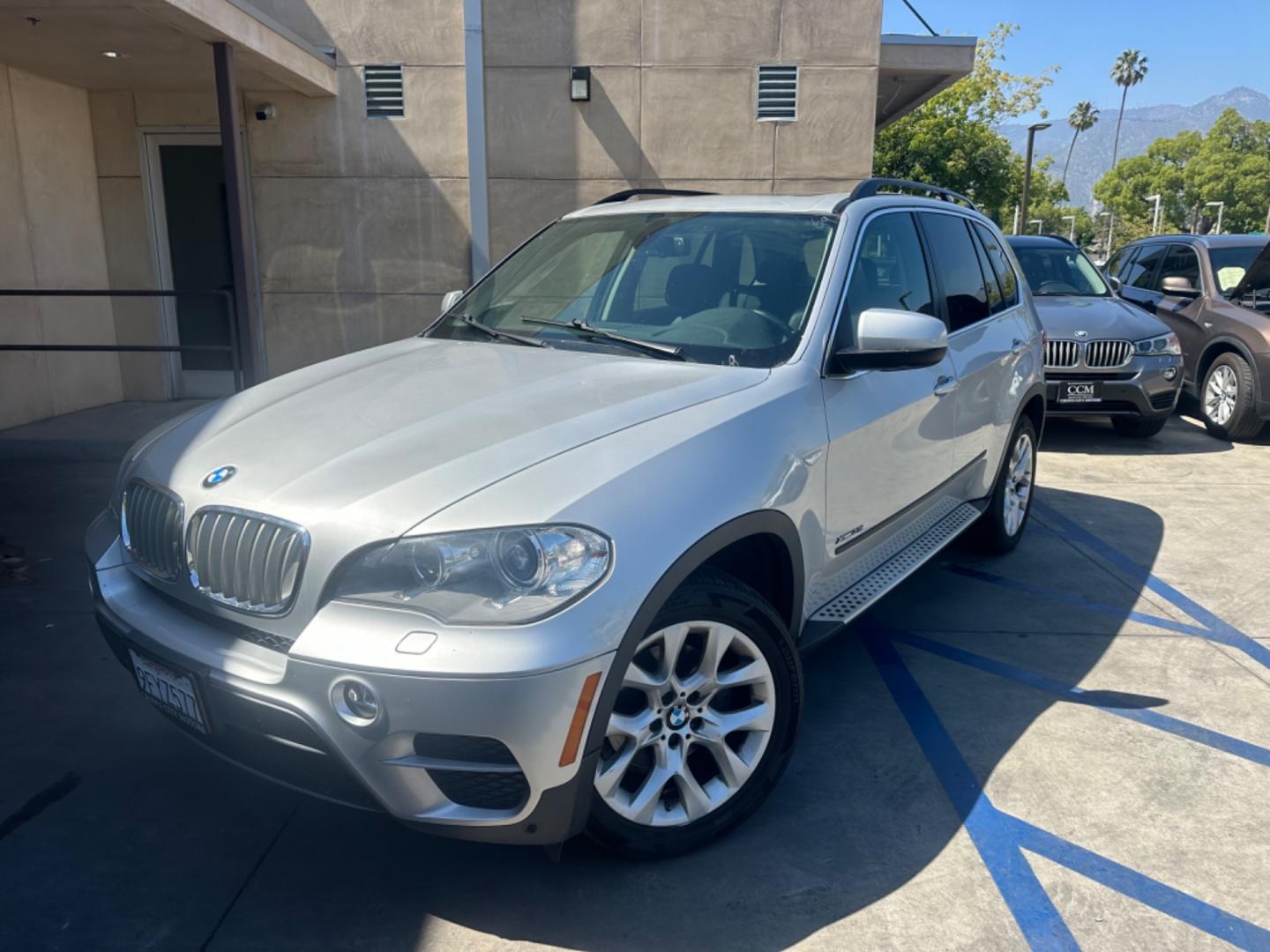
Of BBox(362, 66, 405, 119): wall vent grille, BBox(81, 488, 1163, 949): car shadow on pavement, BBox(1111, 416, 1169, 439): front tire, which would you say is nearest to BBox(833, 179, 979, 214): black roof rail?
BBox(81, 488, 1163, 949): car shadow on pavement

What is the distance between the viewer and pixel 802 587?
3160 mm

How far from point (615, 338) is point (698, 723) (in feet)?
4.73

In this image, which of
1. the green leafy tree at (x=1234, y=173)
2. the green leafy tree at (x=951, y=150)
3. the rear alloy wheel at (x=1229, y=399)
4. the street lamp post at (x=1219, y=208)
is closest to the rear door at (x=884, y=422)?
the rear alloy wheel at (x=1229, y=399)

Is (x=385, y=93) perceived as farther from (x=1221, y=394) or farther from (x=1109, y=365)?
(x=1221, y=394)

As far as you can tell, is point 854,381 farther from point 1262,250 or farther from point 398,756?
point 1262,250

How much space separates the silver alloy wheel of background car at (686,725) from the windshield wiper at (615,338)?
3.46 ft

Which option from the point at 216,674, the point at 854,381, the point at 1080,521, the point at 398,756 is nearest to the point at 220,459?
the point at 216,674

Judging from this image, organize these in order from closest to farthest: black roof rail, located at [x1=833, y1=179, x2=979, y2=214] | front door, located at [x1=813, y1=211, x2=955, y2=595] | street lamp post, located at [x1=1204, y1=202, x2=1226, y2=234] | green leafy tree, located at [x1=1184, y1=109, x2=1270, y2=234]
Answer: front door, located at [x1=813, y1=211, x2=955, y2=595]
black roof rail, located at [x1=833, y1=179, x2=979, y2=214]
street lamp post, located at [x1=1204, y1=202, x2=1226, y2=234]
green leafy tree, located at [x1=1184, y1=109, x2=1270, y2=234]

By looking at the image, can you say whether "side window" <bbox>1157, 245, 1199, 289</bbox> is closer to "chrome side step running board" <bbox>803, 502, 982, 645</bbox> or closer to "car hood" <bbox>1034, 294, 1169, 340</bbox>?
"car hood" <bbox>1034, 294, 1169, 340</bbox>

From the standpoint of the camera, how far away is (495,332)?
3.90m

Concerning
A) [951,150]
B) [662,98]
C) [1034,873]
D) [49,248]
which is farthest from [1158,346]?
[951,150]

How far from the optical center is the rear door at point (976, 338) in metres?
4.47

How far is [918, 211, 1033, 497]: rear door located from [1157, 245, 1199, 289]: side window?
5.99 metres

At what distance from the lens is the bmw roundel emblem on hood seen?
103 inches
